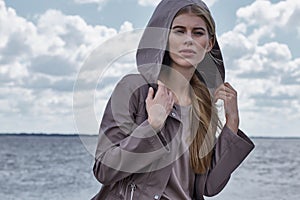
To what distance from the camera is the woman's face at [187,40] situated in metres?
2.80

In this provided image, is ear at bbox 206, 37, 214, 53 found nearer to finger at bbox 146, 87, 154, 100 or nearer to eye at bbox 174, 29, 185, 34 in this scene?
eye at bbox 174, 29, 185, 34

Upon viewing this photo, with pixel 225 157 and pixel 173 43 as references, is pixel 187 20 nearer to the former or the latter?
pixel 173 43

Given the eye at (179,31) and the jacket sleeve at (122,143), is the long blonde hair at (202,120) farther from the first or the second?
the jacket sleeve at (122,143)

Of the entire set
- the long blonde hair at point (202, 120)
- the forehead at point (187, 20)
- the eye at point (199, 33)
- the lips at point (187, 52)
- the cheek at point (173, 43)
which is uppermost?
the forehead at point (187, 20)

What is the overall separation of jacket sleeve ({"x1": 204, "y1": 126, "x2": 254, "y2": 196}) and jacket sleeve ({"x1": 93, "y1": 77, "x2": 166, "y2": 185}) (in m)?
0.38

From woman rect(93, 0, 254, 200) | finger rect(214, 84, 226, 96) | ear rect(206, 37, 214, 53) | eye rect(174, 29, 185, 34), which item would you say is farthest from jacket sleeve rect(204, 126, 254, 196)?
eye rect(174, 29, 185, 34)

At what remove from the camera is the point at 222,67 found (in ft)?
10.0

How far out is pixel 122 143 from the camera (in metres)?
2.64

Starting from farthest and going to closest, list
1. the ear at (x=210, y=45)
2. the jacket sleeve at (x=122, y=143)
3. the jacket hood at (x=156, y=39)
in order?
the ear at (x=210, y=45) → the jacket hood at (x=156, y=39) → the jacket sleeve at (x=122, y=143)

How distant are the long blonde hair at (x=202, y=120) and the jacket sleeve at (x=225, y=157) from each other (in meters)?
0.04

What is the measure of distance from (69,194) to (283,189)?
7.25 metres

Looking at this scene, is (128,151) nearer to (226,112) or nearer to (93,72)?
(93,72)

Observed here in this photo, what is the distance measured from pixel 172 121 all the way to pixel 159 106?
161 mm

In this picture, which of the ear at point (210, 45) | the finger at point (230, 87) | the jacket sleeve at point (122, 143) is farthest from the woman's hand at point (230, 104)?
the jacket sleeve at point (122, 143)
